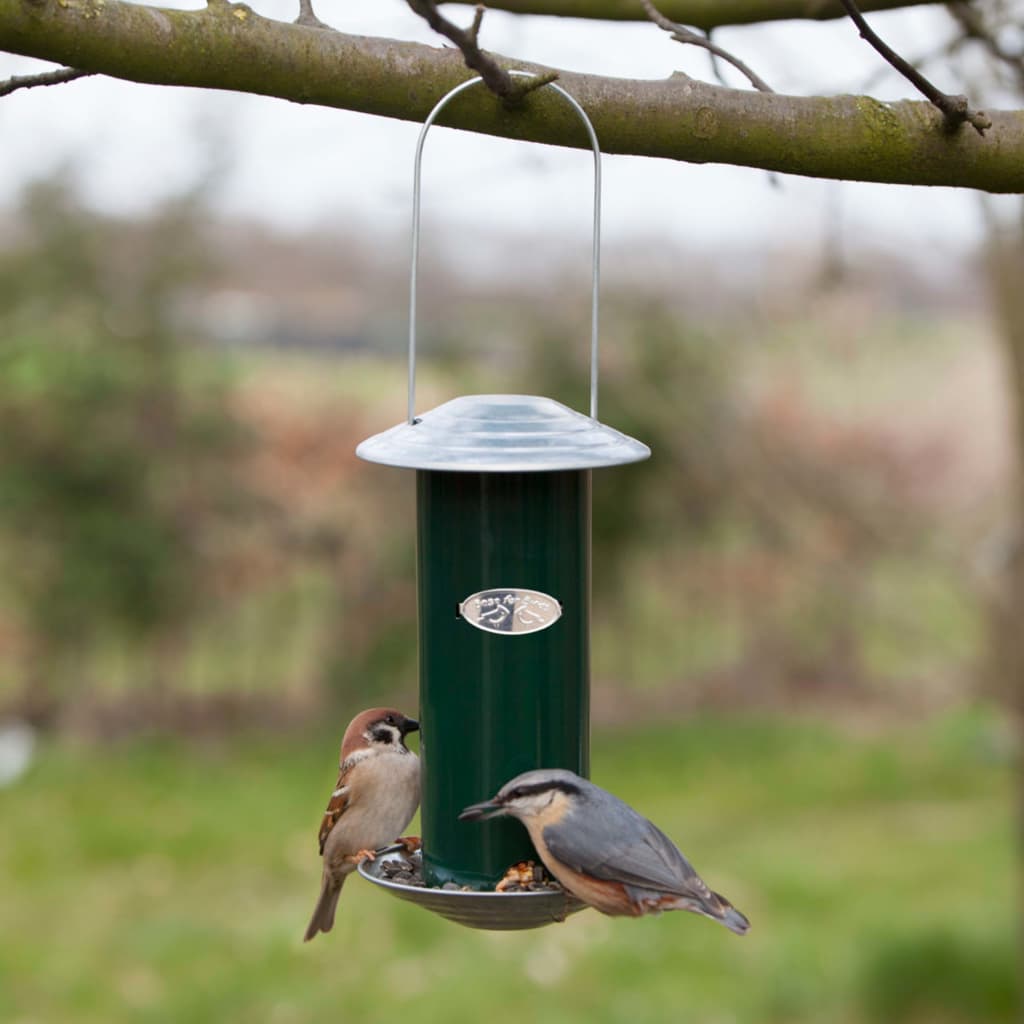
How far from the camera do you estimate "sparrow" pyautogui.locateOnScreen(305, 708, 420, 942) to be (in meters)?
2.67

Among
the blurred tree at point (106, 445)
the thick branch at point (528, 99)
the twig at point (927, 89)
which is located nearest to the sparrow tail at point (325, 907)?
the thick branch at point (528, 99)

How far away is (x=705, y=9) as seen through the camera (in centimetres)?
306

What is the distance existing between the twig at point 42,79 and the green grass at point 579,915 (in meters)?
4.63

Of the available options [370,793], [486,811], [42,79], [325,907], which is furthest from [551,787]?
[42,79]

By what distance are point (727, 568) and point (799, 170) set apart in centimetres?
703

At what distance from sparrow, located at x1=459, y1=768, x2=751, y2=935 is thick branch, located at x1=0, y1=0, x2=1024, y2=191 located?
106 centimetres

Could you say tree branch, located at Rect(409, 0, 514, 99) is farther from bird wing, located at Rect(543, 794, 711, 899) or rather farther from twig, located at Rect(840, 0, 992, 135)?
bird wing, located at Rect(543, 794, 711, 899)

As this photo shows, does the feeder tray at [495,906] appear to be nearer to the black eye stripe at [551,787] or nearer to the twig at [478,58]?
the black eye stripe at [551,787]

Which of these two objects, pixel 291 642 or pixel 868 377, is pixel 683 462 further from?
pixel 291 642

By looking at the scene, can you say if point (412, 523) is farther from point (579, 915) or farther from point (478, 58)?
point (478, 58)

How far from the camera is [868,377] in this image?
8883 millimetres

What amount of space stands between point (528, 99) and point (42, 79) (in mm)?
769

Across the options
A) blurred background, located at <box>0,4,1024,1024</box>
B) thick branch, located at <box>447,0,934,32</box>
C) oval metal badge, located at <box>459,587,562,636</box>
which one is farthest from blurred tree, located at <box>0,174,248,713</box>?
oval metal badge, located at <box>459,587,562,636</box>

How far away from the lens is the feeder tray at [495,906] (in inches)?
89.1
